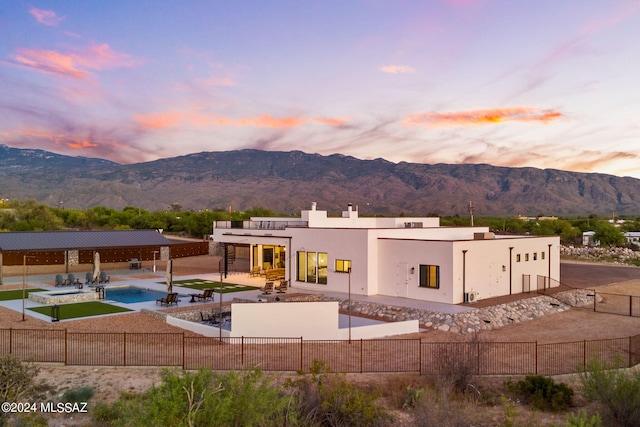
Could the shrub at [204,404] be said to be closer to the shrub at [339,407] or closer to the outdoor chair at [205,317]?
the shrub at [339,407]

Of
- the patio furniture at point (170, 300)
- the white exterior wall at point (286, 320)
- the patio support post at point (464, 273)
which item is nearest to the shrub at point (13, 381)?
the white exterior wall at point (286, 320)

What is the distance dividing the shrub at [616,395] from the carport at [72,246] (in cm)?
2814

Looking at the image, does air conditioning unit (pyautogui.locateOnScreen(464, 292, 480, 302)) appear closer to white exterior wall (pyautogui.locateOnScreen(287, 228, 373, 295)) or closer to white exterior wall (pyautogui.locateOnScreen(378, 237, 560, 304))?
white exterior wall (pyautogui.locateOnScreen(378, 237, 560, 304))

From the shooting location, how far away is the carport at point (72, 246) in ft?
96.2

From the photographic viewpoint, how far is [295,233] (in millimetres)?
27391

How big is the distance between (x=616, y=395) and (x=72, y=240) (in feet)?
98.5

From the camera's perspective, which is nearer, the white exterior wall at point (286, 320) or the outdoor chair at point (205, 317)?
the white exterior wall at point (286, 320)

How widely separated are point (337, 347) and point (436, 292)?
7.97 metres

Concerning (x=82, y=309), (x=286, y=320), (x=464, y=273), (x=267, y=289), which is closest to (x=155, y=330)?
(x=286, y=320)

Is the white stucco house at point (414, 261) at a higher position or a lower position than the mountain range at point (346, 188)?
lower

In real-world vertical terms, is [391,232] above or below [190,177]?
below

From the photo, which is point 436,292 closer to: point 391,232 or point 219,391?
point 391,232

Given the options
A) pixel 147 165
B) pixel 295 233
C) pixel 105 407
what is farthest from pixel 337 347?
pixel 147 165

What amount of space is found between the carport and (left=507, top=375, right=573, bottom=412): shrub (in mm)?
26522
